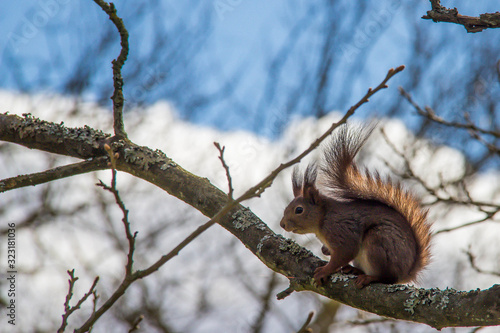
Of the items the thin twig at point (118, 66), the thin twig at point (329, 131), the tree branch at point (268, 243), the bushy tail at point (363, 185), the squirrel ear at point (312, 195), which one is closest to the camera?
the thin twig at point (329, 131)

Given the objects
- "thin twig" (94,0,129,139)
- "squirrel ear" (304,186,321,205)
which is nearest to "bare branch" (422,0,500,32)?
"thin twig" (94,0,129,139)

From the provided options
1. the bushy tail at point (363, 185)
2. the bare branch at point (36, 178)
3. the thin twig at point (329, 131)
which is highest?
the bushy tail at point (363, 185)

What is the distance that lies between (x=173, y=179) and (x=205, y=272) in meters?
6.59

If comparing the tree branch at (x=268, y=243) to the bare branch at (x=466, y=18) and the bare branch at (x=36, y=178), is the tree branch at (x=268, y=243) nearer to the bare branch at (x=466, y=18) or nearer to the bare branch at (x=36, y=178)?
the bare branch at (x=36, y=178)

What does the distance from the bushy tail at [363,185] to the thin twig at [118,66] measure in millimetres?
1216

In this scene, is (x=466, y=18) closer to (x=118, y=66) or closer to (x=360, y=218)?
(x=360, y=218)

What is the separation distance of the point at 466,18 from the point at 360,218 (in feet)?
4.34

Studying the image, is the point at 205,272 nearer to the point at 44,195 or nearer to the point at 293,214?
the point at 44,195

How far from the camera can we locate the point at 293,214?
3.31m

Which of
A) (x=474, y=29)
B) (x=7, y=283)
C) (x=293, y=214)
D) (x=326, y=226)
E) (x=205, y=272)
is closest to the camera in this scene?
(x=474, y=29)

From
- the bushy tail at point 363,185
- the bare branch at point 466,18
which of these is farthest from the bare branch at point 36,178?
the bare branch at point 466,18

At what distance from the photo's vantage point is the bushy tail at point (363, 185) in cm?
285

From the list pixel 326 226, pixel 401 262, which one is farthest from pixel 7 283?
pixel 401 262

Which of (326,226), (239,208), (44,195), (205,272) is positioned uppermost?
(44,195)
